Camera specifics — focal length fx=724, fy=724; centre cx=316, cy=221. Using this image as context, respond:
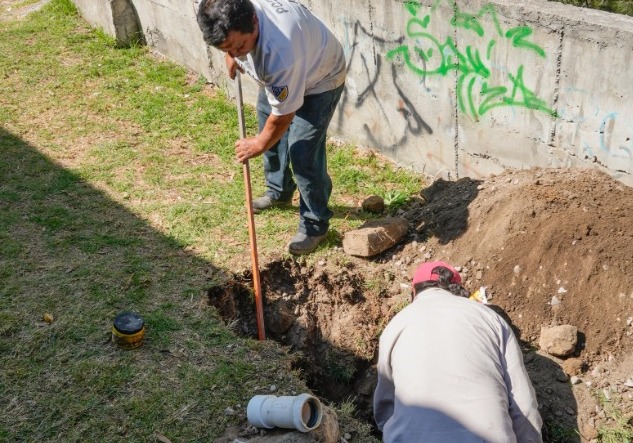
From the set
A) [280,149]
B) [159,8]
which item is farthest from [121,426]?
[159,8]

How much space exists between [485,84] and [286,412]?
9.60ft

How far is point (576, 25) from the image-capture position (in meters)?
4.53

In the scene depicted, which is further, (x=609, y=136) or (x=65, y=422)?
(x=609, y=136)

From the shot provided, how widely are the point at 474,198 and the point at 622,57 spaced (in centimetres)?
141

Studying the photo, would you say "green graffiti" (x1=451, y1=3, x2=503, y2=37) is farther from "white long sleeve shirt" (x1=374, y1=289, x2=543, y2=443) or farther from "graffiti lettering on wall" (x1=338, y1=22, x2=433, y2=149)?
"white long sleeve shirt" (x1=374, y1=289, x2=543, y2=443)

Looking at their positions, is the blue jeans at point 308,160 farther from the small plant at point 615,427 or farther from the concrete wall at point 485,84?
the small plant at point 615,427

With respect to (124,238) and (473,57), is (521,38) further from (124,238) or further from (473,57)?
(124,238)

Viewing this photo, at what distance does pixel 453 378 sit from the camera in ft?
10.6

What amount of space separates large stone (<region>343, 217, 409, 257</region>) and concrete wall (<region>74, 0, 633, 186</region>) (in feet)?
2.73

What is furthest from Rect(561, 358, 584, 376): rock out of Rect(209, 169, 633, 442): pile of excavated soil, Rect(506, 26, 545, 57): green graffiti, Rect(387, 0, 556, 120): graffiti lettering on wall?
Rect(506, 26, 545, 57): green graffiti

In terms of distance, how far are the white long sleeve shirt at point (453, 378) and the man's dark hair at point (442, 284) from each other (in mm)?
108

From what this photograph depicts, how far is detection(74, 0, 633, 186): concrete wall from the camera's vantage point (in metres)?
4.57

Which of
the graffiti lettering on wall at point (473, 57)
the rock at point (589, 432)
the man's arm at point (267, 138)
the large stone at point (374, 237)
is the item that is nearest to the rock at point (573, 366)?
the rock at point (589, 432)

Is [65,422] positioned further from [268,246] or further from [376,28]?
[376,28]
